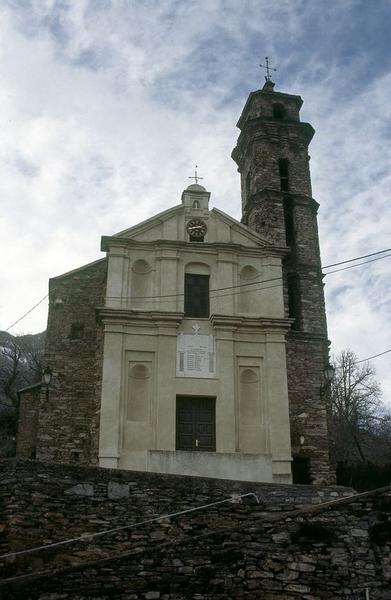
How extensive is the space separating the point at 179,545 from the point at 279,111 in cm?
2316

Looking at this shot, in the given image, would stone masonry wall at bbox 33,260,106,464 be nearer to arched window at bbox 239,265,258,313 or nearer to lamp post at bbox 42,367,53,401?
lamp post at bbox 42,367,53,401

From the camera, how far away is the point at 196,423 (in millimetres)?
20031

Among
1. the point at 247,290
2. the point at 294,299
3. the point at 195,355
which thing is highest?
the point at 294,299

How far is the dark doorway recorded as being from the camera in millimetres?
21000

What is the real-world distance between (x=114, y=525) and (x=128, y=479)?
84 cm

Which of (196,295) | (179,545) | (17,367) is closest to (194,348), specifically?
(196,295)

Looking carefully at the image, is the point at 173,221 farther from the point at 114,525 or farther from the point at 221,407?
the point at 114,525

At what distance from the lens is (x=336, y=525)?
9883 mm

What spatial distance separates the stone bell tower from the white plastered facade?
1.54m

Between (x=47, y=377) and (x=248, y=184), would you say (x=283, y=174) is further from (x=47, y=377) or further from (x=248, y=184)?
(x=47, y=377)

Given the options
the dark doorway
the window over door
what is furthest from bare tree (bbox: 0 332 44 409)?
the dark doorway

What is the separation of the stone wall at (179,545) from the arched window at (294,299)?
13160 millimetres

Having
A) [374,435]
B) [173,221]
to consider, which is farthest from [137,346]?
[374,435]

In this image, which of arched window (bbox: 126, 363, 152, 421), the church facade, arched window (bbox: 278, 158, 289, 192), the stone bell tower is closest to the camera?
the church facade
